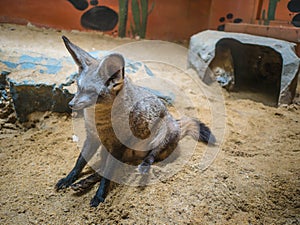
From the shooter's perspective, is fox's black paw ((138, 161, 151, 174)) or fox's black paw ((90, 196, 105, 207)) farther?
fox's black paw ((138, 161, 151, 174))

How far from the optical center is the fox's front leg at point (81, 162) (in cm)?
206

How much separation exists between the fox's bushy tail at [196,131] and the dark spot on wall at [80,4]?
392cm

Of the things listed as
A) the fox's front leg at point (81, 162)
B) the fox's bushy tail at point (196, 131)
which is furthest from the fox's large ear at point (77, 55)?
the fox's bushy tail at point (196, 131)

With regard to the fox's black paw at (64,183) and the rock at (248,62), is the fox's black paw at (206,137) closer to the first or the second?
the fox's black paw at (64,183)

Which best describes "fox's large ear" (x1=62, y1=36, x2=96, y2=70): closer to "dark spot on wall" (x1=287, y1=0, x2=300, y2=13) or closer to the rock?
the rock

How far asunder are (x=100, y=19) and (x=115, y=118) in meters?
4.27

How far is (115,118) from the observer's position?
200 centimetres

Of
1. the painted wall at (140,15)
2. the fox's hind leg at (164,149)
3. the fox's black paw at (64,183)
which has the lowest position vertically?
the fox's black paw at (64,183)

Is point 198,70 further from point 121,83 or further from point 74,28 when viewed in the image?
point 74,28

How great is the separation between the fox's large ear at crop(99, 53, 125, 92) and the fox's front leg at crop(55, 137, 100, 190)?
0.52m

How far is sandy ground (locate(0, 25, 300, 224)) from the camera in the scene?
1675 millimetres

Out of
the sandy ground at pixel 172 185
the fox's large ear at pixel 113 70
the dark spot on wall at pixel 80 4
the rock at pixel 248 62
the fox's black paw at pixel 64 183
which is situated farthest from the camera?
the dark spot on wall at pixel 80 4

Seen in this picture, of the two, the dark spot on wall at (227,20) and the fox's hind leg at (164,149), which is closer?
the fox's hind leg at (164,149)

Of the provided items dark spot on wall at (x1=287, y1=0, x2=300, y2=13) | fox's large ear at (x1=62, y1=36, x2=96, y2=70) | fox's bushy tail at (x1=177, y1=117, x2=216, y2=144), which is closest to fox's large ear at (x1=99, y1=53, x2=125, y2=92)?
fox's large ear at (x1=62, y1=36, x2=96, y2=70)
